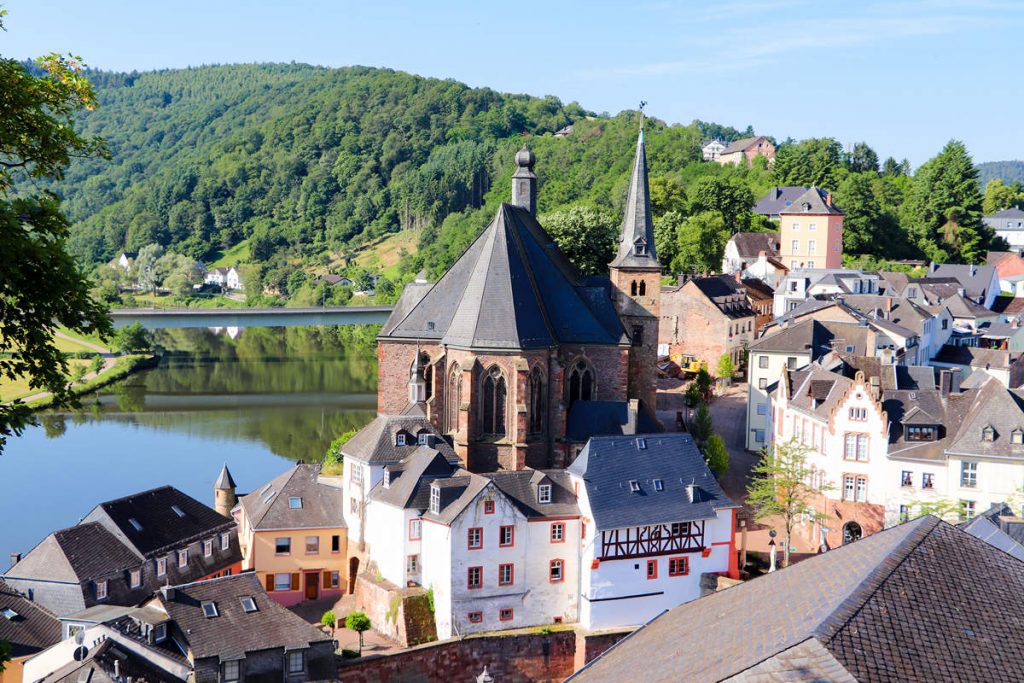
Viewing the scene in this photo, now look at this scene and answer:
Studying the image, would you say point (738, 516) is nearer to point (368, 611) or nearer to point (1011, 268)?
point (368, 611)

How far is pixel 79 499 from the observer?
188ft

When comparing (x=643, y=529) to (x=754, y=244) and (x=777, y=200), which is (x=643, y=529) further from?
(x=777, y=200)

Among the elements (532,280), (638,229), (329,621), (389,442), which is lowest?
(329,621)

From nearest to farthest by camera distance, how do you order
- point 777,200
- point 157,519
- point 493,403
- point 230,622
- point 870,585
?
1. point 870,585
2. point 230,622
3. point 157,519
4. point 493,403
5. point 777,200

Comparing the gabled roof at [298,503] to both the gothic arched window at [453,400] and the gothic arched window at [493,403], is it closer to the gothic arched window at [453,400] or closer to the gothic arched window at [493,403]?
the gothic arched window at [453,400]

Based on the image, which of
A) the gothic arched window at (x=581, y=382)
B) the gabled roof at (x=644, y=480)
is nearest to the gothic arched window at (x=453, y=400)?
the gothic arched window at (x=581, y=382)

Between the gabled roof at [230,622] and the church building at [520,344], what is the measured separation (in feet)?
43.4

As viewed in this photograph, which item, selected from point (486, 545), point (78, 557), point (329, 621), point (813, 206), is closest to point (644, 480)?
point (486, 545)

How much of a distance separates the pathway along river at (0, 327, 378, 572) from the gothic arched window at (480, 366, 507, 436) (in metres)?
17.8

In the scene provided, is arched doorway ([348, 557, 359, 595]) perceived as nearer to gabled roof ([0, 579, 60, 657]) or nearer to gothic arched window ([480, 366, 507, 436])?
gothic arched window ([480, 366, 507, 436])

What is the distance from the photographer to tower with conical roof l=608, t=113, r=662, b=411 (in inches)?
2181

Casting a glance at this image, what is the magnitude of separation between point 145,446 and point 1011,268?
269 ft

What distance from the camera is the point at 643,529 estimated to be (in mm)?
38719

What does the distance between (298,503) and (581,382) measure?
14.6 metres
